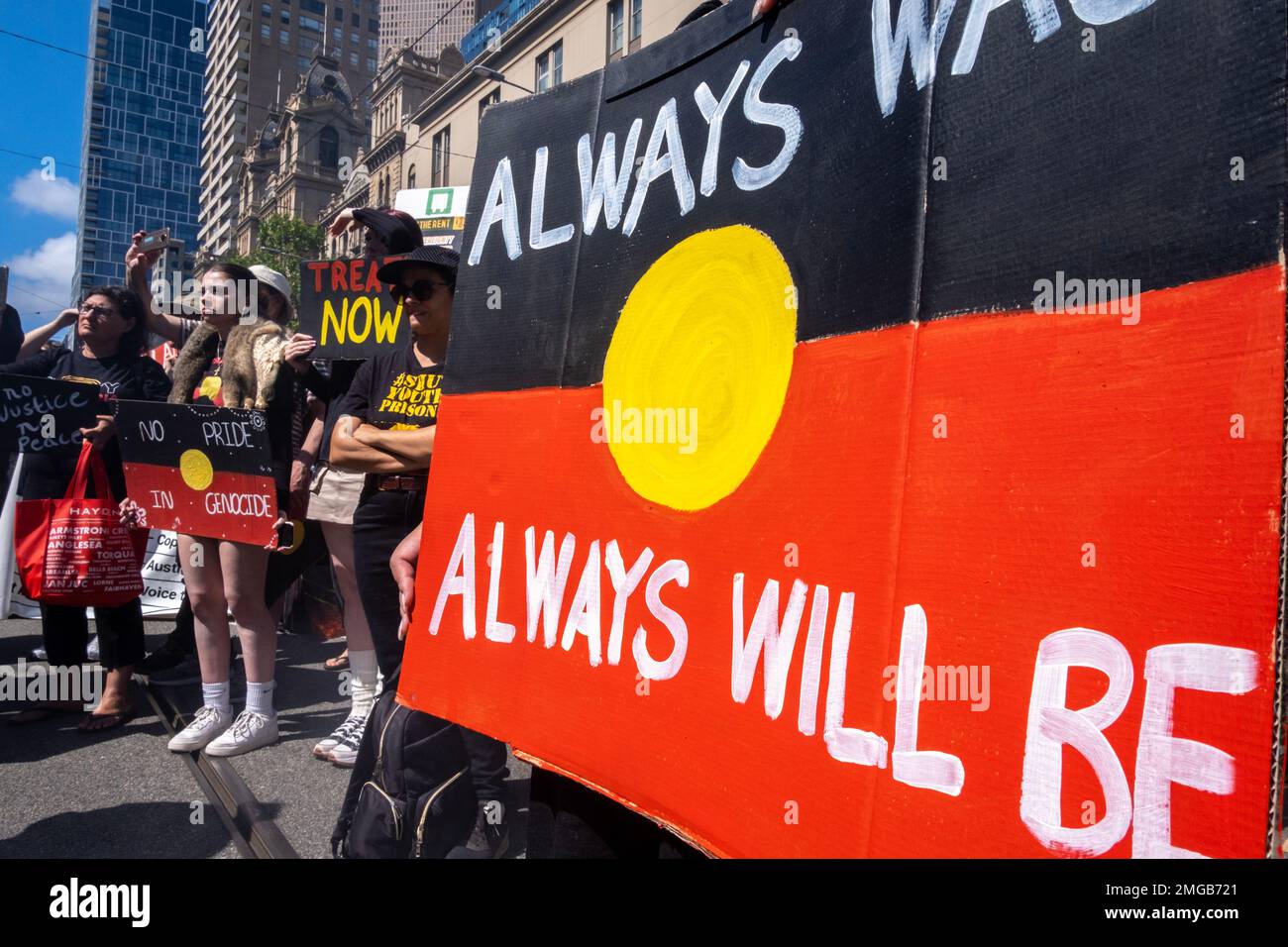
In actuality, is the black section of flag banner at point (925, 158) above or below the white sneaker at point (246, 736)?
above

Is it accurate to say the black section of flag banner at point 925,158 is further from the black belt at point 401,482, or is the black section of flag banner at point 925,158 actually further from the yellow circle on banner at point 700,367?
the black belt at point 401,482

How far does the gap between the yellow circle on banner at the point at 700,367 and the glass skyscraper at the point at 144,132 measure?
121043 mm

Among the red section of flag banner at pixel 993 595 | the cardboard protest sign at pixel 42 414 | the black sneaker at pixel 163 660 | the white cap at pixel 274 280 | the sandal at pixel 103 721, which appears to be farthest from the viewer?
the black sneaker at pixel 163 660

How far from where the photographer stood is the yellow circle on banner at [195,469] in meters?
3.38

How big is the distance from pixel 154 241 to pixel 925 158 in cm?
454

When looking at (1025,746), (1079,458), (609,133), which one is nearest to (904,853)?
(1025,746)

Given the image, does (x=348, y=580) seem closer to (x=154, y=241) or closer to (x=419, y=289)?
(x=419, y=289)

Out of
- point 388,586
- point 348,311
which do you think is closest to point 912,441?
point 388,586

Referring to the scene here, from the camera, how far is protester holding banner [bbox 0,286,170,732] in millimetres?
3781

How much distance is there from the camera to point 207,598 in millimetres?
3512

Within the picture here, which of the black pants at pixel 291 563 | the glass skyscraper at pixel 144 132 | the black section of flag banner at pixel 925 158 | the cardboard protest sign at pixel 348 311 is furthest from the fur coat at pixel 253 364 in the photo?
the glass skyscraper at pixel 144 132

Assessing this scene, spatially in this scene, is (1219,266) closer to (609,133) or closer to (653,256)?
(653,256)

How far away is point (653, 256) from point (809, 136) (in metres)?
0.31

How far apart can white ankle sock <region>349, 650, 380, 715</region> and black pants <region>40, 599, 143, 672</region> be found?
1.18 m
